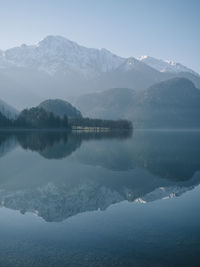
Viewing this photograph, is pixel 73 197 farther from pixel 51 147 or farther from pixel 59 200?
pixel 51 147

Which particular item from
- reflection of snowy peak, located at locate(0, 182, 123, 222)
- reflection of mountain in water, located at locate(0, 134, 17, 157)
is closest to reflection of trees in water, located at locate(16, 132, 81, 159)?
reflection of mountain in water, located at locate(0, 134, 17, 157)

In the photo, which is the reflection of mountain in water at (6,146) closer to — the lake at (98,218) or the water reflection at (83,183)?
the water reflection at (83,183)

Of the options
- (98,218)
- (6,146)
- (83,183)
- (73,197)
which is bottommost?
(98,218)

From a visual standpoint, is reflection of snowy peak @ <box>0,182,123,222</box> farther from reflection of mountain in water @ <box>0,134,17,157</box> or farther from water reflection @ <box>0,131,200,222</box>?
reflection of mountain in water @ <box>0,134,17,157</box>

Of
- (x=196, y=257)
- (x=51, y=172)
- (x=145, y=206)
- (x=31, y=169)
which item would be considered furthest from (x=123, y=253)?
(x=31, y=169)

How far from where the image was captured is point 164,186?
53.6m

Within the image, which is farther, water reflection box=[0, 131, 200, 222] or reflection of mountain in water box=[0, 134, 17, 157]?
reflection of mountain in water box=[0, 134, 17, 157]

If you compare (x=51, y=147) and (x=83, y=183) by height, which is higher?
(x=51, y=147)

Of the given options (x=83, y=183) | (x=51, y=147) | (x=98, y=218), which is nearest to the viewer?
(x=98, y=218)

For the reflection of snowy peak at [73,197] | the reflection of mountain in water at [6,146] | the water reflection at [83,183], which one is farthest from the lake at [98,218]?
the reflection of mountain in water at [6,146]

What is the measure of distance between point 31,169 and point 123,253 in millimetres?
44372

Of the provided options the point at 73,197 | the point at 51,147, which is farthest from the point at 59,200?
the point at 51,147

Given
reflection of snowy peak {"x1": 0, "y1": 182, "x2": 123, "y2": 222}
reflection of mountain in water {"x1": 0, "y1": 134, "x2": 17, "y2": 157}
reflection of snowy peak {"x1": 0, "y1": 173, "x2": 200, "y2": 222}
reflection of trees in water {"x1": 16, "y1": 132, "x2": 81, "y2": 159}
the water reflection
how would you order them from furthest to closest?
reflection of trees in water {"x1": 16, "y1": 132, "x2": 81, "y2": 159}, reflection of mountain in water {"x1": 0, "y1": 134, "x2": 17, "y2": 157}, the water reflection, reflection of snowy peak {"x1": 0, "y1": 173, "x2": 200, "y2": 222}, reflection of snowy peak {"x1": 0, "y1": 182, "x2": 123, "y2": 222}

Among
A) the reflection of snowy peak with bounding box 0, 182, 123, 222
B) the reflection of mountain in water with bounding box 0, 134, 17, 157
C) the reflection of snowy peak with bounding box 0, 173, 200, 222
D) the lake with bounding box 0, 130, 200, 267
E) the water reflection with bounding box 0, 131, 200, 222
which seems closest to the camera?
the lake with bounding box 0, 130, 200, 267
